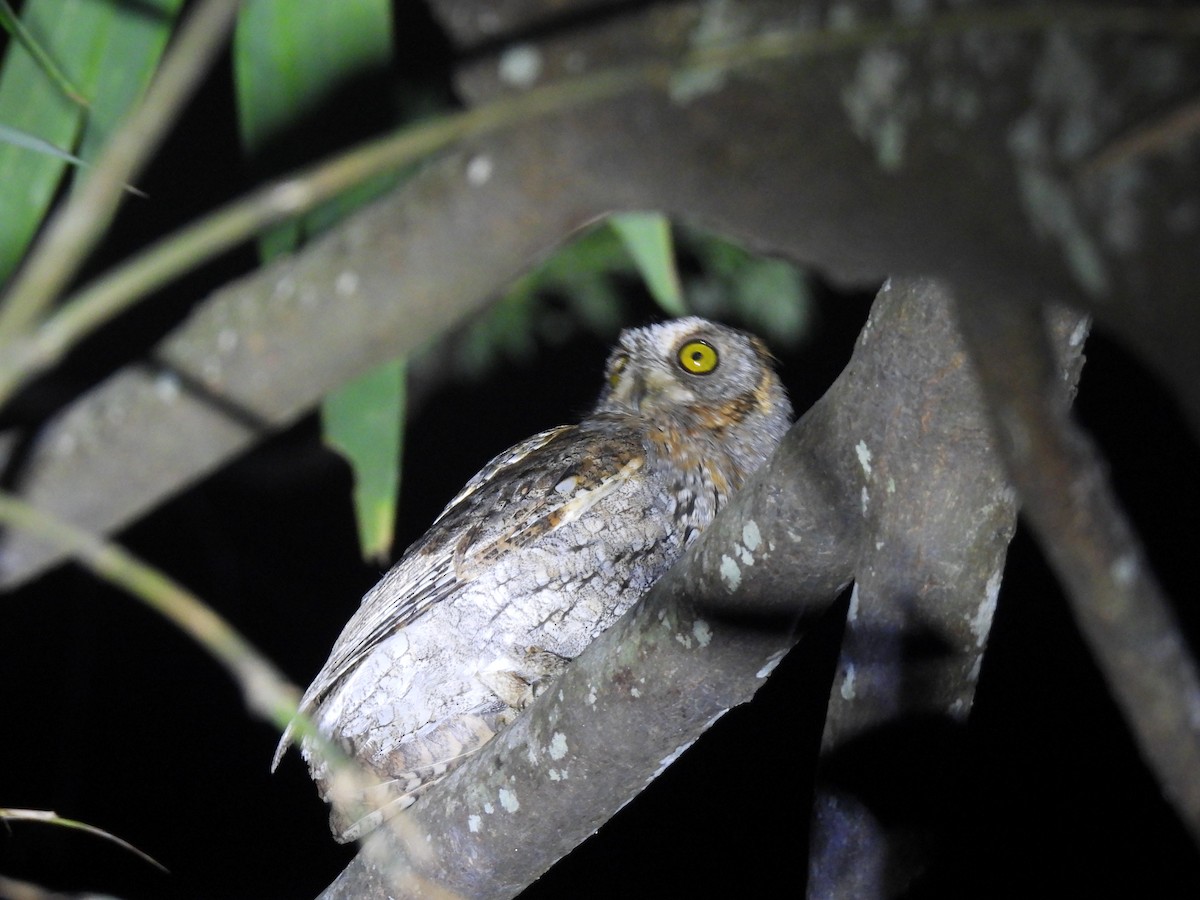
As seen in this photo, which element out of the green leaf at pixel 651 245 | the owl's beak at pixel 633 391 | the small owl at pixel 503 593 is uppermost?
the green leaf at pixel 651 245

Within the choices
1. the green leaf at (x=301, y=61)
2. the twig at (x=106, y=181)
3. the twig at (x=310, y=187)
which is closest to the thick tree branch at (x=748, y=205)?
the twig at (x=310, y=187)

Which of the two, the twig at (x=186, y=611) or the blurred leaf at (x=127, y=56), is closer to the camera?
the twig at (x=186, y=611)

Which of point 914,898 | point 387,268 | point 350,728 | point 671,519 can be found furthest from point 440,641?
point 387,268

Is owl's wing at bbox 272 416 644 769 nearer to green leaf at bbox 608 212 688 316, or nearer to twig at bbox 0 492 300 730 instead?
green leaf at bbox 608 212 688 316

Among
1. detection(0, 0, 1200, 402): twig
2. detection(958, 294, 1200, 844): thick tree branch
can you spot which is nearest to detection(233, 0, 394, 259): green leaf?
detection(0, 0, 1200, 402): twig

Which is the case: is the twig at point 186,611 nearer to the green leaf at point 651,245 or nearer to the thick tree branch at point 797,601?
the green leaf at point 651,245

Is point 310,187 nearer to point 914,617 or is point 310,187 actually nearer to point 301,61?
point 301,61
